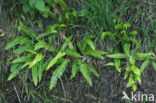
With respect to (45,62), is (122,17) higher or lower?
higher

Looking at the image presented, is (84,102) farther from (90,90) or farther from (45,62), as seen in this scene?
(45,62)

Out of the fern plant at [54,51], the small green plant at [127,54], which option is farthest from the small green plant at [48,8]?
the small green plant at [127,54]

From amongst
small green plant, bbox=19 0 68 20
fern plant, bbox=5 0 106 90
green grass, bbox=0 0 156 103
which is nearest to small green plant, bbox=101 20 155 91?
green grass, bbox=0 0 156 103

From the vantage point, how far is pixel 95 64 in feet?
11.8

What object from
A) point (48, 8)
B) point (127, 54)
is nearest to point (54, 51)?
point (48, 8)

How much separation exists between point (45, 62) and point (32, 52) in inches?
10.3

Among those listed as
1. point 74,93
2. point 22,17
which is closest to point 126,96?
point 74,93

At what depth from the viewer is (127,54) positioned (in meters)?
3.46

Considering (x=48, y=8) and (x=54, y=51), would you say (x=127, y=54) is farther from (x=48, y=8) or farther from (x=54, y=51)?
(x=48, y=8)

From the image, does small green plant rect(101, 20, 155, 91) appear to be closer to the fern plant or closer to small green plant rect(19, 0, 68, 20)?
the fern plant

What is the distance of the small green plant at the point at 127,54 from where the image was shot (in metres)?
3.44

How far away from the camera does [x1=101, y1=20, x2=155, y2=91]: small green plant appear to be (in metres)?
3.44

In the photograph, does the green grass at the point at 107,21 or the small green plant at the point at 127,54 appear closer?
the small green plant at the point at 127,54

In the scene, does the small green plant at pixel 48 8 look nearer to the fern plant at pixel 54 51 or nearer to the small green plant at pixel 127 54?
the fern plant at pixel 54 51
